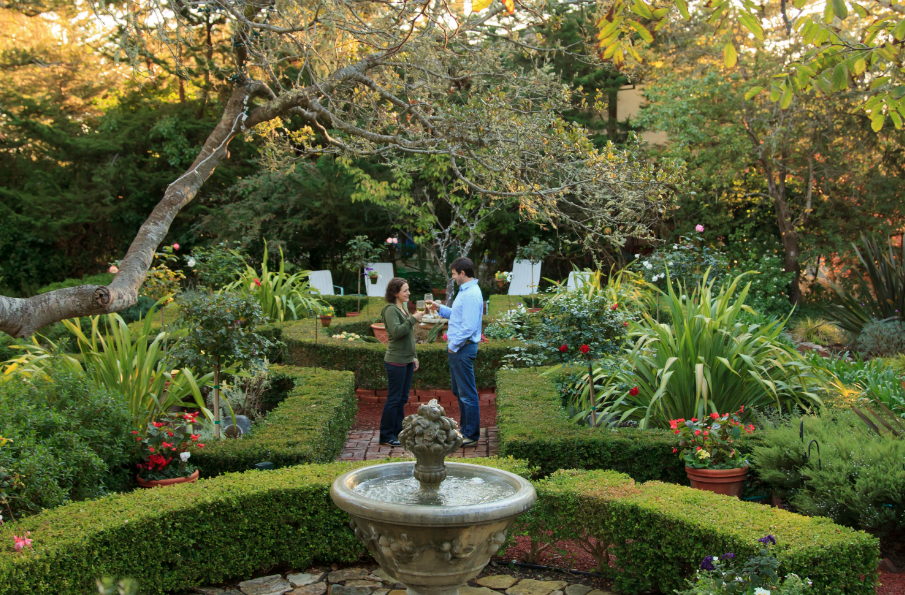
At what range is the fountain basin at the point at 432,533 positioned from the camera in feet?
7.91

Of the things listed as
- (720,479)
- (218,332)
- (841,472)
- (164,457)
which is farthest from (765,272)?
(164,457)

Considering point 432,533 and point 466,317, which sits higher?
point 466,317

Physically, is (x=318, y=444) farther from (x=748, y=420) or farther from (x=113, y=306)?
(x=748, y=420)

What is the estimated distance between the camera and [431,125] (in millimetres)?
4879

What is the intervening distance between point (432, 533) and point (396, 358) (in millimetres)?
3250

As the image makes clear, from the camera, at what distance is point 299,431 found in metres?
4.63

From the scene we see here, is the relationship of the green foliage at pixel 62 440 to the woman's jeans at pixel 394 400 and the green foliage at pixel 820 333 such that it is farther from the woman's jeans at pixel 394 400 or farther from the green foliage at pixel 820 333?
the green foliage at pixel 820 333

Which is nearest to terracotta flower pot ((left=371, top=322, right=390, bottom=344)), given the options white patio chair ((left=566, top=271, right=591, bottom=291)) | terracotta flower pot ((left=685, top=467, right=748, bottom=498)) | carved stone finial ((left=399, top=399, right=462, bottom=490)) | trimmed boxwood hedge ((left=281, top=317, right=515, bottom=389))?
trimmed boxwood hedge ((left=281, top=317, right=515, bottom=389))

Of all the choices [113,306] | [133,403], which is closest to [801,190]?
[133,403]

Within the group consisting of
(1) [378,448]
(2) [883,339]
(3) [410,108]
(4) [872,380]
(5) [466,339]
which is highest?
(3) [410,108]

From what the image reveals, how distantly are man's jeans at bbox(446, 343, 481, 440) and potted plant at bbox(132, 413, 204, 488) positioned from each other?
7.30ft

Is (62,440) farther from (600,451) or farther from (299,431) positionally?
(600,451)

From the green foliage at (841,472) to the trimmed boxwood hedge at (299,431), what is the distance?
2789mm

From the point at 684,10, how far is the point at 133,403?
427cm
